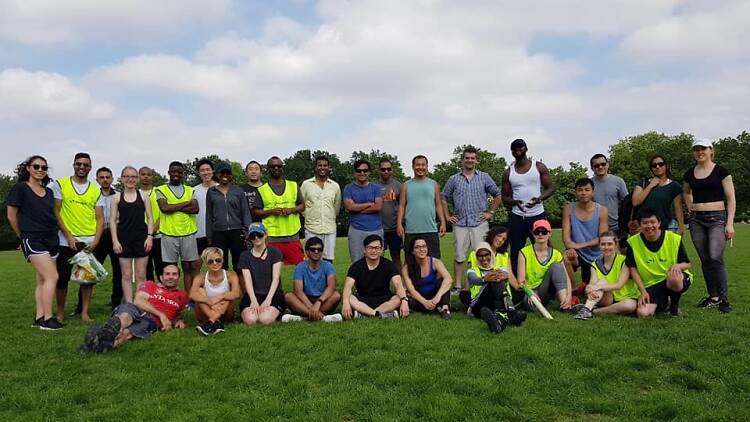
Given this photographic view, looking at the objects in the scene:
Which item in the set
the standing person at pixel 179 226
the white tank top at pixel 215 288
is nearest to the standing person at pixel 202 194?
the standing person at pixel 179 226

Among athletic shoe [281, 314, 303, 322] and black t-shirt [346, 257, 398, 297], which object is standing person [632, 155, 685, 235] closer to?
black t-shirt [346, 257, 398, 297]

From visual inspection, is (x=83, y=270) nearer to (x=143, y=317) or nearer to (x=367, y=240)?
(x=143, y=317)

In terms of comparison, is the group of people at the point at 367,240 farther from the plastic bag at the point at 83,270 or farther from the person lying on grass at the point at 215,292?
the plastic bag at the point at 83,270

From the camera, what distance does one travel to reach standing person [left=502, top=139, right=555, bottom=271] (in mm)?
8625

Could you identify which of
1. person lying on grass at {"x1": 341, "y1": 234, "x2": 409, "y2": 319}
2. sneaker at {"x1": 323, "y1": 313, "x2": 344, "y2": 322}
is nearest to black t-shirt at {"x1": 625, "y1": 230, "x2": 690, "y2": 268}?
person lying on grass at {"x1": 341, "y1": 234, "x2": 409, "y2": 319}

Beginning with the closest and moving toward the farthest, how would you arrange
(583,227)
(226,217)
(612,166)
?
(583,227)
(226,217)
(612,166)

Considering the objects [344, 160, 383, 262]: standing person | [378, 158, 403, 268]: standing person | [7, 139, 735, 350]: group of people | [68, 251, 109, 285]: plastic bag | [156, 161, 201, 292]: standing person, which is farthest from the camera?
[378, 158, 403, 268]: standing person

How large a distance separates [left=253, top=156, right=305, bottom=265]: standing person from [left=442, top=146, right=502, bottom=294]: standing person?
2.55 meters

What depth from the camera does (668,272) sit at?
285 inches

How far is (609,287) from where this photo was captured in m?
7.55

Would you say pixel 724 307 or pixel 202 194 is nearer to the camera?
pixel 724 307

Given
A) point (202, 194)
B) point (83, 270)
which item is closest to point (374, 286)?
point (202, 194)

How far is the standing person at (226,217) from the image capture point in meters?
8.57

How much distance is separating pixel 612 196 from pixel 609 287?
1862 mm
